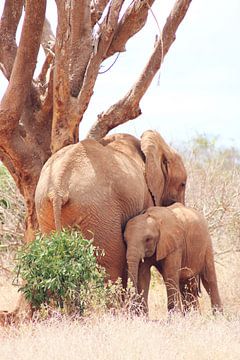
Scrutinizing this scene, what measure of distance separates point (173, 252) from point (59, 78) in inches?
87.2

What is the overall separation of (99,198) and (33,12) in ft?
7.95

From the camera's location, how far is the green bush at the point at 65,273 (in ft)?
27.9

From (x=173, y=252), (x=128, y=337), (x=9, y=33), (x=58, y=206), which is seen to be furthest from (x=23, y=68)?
(x=128, y=337)

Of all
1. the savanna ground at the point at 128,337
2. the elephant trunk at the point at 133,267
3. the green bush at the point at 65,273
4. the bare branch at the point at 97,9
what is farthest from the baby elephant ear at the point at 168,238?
the bare branch at the point at 97,9

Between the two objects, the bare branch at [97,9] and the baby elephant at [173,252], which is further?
the bare branch at [97,9]

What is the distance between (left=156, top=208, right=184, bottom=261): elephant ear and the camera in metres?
9.54

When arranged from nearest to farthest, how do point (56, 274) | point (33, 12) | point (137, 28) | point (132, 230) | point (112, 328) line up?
point (112, 328), point (56, 274), point (132, 230), point (33, 12), point (137, 28)

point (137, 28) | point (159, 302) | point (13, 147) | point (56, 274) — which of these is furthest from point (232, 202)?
point (56, 274)

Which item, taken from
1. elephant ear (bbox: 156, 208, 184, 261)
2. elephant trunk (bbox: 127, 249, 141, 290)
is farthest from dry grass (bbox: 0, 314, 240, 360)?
elephant ear (bbox: 156, 208, 184, 261)

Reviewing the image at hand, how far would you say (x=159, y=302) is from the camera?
11.7 m

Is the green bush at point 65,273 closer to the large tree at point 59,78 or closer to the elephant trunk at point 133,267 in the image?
the elephant trunk at point 133,267

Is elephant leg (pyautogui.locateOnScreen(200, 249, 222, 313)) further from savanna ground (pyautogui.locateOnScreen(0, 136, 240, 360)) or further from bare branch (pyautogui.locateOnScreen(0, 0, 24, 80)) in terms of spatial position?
→ bare branch (pyautogui.locateOnScreen(0, 0, 24, 80))

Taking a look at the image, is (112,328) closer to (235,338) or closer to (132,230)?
(235,338)

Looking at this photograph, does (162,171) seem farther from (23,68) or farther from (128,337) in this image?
(128,337)
